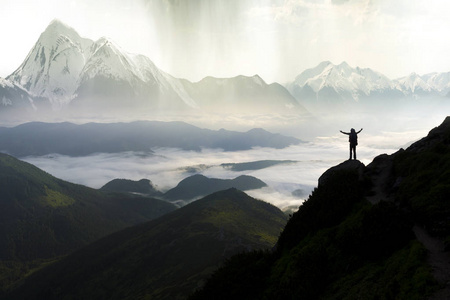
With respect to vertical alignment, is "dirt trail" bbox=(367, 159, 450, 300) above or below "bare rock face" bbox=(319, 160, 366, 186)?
below

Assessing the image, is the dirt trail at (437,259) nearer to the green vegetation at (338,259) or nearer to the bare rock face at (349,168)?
the green vegetation at (338,259)

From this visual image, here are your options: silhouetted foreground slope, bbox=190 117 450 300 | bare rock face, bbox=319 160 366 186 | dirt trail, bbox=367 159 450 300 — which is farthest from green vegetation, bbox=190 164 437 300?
bare rock face, bbox=319 160 366 186

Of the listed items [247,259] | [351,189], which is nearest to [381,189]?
[351,189]

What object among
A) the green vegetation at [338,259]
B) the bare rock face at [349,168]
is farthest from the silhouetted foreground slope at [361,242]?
the bare rock face at [349,168]

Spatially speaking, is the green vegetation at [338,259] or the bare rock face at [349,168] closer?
the green vegetation at [338,259]

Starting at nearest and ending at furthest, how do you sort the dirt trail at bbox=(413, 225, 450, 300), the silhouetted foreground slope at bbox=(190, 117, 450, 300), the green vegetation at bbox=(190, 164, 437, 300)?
the dirt trail at bbox=(413, 225, 450, 300) → the green vegetation at bbox=(190, 164, 437, 300) → the silhouetted foreground slope at bbox=(190, 117, 450, 300)

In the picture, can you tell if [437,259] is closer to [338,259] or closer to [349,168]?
[338,259]

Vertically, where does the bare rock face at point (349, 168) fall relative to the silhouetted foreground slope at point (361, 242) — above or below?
above

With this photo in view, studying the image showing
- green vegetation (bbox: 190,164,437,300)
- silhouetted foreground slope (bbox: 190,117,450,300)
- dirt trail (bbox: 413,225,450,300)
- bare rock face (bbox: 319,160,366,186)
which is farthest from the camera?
bare rock face (bbox: 319,160,366,186)

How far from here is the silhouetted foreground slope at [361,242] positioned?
18.8 meters

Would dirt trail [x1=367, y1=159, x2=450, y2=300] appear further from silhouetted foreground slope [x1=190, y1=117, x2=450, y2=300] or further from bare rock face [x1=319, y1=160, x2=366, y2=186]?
bare rock face [x1=319, y1=160, x2=366, y2=186]

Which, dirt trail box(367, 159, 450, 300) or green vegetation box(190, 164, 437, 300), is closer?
dirt trail box(367, 159, 450, 300)

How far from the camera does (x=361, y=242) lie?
73.4ft

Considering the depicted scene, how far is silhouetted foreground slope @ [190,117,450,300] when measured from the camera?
61.6ft
